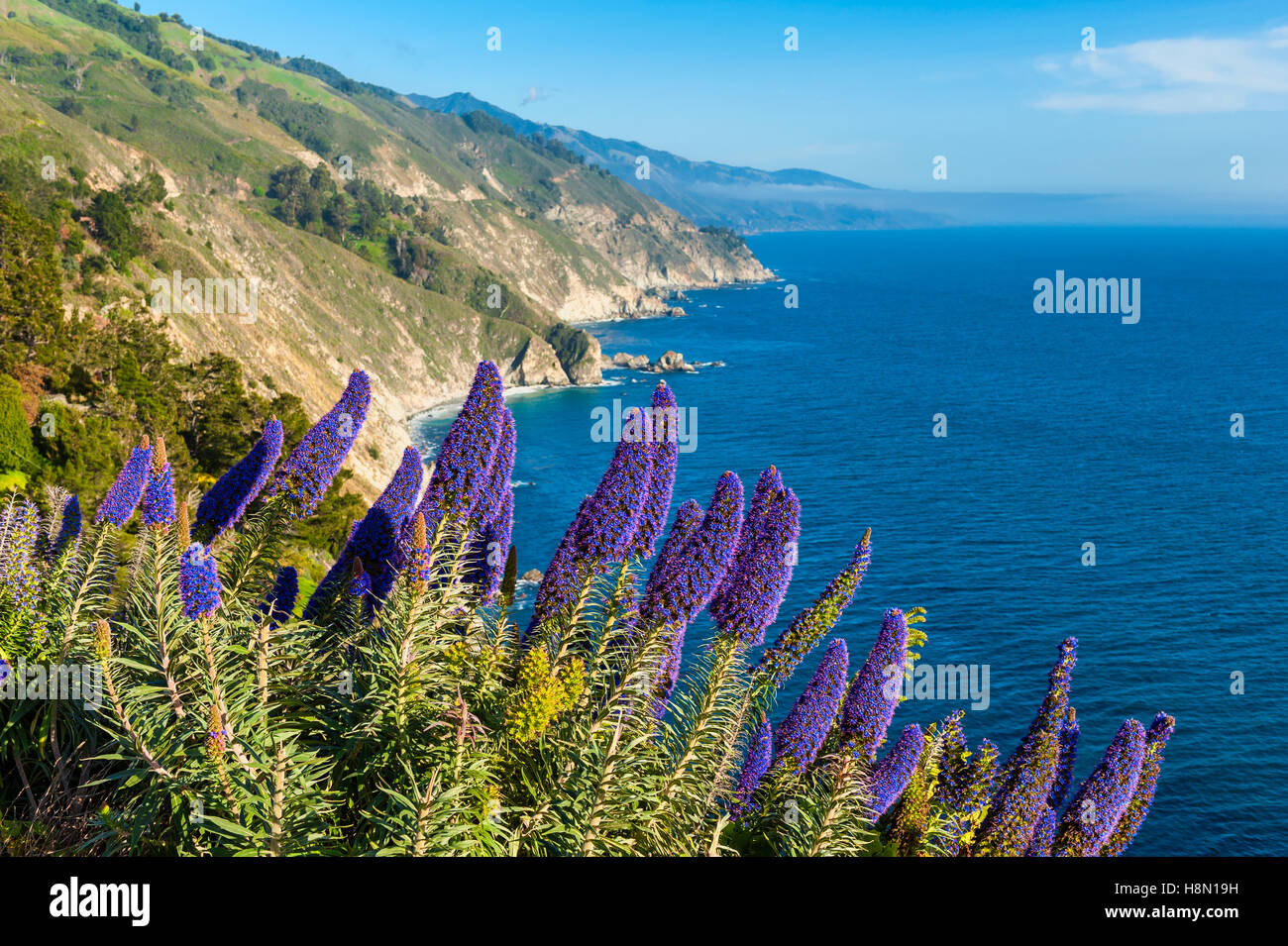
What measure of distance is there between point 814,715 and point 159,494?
919 cm

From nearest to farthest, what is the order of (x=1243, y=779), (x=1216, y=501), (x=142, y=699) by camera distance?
(x=142, y=699) < (x=1243, y=779) < (x=1216, y=501)

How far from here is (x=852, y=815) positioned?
35.2ft

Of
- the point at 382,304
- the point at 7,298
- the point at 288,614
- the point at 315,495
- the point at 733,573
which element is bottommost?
the point at 288,614

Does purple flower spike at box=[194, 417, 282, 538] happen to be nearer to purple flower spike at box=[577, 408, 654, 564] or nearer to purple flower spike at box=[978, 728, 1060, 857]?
purple flower spike at box=[577, 408, 654, 564]

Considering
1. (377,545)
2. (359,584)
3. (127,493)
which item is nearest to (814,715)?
(377,545)

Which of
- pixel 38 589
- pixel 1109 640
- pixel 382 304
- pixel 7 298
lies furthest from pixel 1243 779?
pixel 382 304

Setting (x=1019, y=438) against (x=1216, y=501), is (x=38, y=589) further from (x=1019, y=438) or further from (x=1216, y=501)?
(x=1019, y=438)

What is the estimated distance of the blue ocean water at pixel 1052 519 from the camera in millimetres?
62625

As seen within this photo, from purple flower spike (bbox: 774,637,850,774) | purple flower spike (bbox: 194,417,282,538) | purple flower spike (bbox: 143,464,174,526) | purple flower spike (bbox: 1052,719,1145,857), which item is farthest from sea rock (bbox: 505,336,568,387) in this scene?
purple flower spike (bbox: 143,464,174,526)

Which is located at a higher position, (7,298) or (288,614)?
(7,298)

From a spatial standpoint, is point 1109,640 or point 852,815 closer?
point 852,815

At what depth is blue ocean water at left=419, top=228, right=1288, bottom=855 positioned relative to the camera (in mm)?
62625

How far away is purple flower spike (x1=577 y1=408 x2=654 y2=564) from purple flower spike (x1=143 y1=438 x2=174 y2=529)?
4.44 m

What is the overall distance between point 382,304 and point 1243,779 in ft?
533
